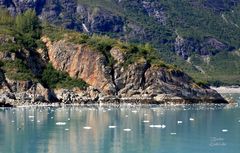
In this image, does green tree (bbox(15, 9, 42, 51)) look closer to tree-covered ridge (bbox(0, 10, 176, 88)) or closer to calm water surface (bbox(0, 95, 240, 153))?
tree-covered ridge (bbox(0, 10, 176, 88))

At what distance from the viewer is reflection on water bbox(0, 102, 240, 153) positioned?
A: 55.9m

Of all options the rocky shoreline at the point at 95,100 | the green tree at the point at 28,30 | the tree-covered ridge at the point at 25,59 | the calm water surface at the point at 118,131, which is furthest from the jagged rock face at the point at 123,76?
the calm water surface at the point at 118,131

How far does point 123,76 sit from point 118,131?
191ft

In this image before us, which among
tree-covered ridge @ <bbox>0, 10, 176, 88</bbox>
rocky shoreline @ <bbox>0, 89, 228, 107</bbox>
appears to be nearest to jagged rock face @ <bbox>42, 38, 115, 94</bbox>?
tree-covered ridge @ <bbox>0, 10, 176, 88</bbox>

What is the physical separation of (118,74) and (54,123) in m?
50.7

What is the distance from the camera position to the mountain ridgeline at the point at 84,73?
12044 centimetres

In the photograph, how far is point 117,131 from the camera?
68.8 m

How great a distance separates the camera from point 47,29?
465 feet

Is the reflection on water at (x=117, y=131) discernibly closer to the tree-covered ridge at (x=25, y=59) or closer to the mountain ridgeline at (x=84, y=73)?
the mountain ridgeline at (x=84, y=73)

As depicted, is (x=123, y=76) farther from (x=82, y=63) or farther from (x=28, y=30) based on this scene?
(x=28, y=30)

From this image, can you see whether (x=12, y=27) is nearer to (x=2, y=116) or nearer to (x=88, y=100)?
(x=88, y=100)

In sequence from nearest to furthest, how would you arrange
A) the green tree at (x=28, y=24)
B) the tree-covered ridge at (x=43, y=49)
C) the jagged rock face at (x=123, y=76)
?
the jagged rock face at (x=123, y=76) → the tree-covered ridge at (x=43, y=49) → the green tree at (x=28, y=24)

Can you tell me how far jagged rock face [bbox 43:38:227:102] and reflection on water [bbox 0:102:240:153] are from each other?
974 inches

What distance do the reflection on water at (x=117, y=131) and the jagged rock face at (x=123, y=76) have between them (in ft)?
81.2
